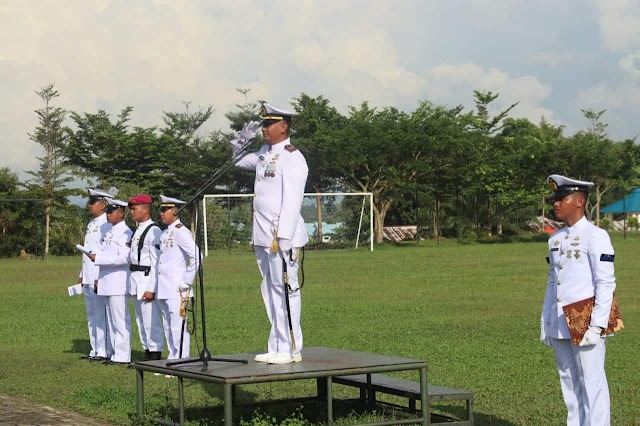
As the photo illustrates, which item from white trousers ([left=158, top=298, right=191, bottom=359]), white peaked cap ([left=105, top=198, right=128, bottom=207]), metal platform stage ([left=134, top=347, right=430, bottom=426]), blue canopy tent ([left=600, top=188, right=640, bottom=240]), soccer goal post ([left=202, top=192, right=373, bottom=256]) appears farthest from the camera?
blue canopy tent ([left=600, top=188, right=640, bottom=240])

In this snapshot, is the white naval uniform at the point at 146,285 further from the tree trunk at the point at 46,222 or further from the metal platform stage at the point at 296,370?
the tree trunk at the point at 46,222

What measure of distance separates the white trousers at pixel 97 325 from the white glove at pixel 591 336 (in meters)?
8.11

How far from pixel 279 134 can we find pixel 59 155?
1931 inches

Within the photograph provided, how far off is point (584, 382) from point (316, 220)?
136 ft

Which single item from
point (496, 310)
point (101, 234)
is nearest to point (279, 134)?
point (101, 234)

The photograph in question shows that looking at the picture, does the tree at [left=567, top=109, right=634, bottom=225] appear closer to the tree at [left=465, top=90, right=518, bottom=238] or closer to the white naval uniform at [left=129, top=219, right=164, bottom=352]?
the tree at [left=465, top=90, right=518, bottom=238]

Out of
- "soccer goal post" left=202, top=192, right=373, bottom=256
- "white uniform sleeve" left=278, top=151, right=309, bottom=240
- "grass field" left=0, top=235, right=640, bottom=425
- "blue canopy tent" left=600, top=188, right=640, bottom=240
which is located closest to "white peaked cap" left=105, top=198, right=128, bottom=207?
"grass field" left=0, top=235, right=640, bottom=425

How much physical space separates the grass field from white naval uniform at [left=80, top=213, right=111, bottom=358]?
385mm

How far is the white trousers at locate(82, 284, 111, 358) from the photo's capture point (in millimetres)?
14055

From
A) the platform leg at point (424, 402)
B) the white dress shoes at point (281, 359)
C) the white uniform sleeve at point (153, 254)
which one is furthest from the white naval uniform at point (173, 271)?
the platform leg at point (424, 402)

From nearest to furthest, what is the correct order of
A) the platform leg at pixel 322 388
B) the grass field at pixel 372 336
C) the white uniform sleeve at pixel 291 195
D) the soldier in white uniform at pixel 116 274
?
the white uniform sleeve at pixel 291 195 → the platform leg at pixel 322 388 → the grass field at pixel 372 336 → the soldier in white uniform at pixel 116 274

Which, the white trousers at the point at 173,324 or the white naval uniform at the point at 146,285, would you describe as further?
the white naval uniform at the point at 146,285

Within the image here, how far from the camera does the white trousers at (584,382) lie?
7379mm

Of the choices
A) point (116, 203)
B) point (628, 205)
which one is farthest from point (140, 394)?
point (628, 205)
